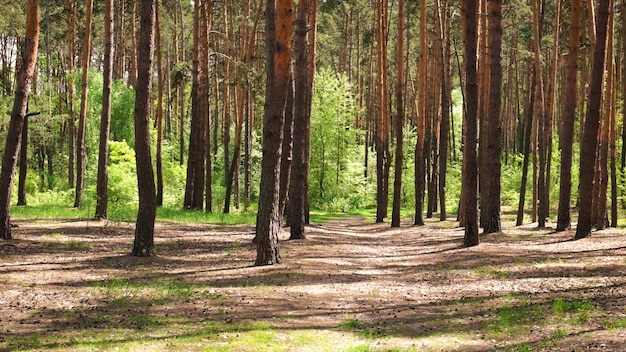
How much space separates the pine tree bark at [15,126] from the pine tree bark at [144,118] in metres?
3.17

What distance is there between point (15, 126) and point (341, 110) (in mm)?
31721

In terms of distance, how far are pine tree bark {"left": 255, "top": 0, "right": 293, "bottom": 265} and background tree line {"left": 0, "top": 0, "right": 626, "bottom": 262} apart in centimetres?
14

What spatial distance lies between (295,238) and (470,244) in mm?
4813

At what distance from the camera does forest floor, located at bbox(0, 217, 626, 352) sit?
24.6 ft

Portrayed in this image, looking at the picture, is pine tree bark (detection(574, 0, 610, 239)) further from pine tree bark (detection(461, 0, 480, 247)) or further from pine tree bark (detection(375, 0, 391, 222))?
pine tree bark (detection(375, 0, 391, 222))

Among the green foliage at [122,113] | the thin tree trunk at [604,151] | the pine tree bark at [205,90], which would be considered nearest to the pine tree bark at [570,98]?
the thin tree trunk at [604,151]

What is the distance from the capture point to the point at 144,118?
1303cm

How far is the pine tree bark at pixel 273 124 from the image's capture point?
12648 mm

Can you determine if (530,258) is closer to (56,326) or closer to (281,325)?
(281,325)

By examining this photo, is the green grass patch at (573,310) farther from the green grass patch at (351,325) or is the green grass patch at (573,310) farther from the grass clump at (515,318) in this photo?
the green grass patch at (351,325)

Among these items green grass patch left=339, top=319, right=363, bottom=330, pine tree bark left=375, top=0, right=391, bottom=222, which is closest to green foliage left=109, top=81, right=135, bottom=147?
pine tree bark left=375, top=0, right=391, bottom=222

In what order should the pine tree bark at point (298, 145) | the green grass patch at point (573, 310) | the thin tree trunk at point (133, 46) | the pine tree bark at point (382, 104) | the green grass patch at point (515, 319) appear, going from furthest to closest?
the thin tree trunk at point (133, 46), the pine tree bark at point (382, 104), the pine tree bark at point (298, 145), the green grass patch at point (573, 310), the green grass patch at point (515, 319)

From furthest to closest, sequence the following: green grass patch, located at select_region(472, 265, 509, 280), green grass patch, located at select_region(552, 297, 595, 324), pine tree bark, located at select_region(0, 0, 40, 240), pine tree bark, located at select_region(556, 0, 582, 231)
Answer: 1. pine tree bark, located at select_region(556, 0, 582, 231)
2. pine tree bark, located at select_region(0, 0, 40, 240)
3. green grass patch, located at select_region(472, 265, 509, 280)
4. green grass patch, located at select_region(552, 297, 595, 324)

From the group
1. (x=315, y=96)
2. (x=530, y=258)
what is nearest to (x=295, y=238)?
(x=530, y=258)
